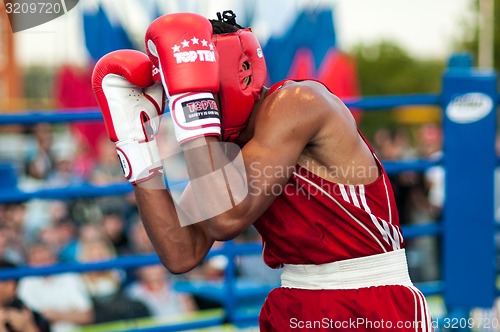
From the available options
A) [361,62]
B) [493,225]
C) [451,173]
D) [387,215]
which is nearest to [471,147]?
[451,173]

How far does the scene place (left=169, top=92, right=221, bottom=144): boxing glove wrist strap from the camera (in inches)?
86.4

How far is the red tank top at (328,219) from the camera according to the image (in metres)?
2.42

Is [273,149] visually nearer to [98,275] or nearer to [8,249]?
[8,249]

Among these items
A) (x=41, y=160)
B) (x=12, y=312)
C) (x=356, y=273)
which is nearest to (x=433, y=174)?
(x=41, y=160)

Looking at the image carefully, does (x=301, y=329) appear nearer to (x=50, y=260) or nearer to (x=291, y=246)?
(x=291, y=246)

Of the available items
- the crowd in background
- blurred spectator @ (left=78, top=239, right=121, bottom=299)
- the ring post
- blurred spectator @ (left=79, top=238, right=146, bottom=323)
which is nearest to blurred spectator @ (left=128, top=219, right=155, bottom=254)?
the crowd in background

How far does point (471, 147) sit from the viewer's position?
4.32 metres

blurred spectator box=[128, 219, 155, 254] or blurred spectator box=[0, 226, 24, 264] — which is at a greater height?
blurred spectator box=[0, 226, 24, 264]

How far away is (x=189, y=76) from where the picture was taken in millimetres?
2195

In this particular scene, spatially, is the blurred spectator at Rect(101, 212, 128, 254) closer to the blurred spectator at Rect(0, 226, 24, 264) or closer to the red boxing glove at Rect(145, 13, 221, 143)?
the blurred spectator at Rect(0, 226, 24, 264)

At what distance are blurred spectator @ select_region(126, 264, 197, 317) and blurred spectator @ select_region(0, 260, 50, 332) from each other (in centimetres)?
119

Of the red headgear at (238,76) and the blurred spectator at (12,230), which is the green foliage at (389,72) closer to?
the blurred spectator at (12,230)

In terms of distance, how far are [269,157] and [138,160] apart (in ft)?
1.44

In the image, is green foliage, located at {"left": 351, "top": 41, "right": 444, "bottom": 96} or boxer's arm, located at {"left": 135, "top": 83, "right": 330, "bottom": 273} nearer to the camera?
boxer's arm, located at {"left": 135, "top": 83, "right": 330, "bottom": 273}
